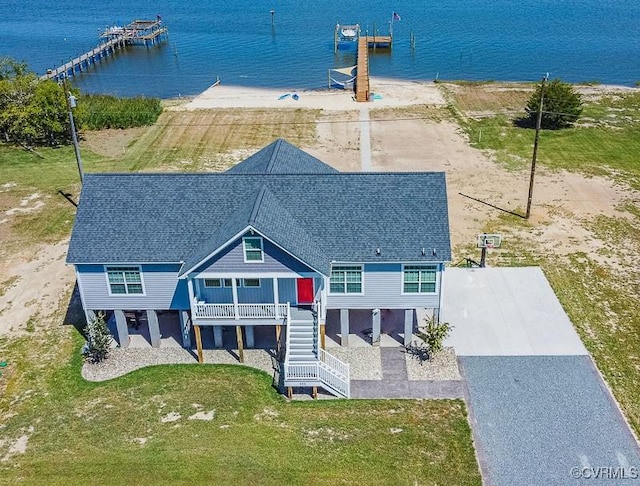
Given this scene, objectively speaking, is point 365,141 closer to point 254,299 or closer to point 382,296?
point 382,296

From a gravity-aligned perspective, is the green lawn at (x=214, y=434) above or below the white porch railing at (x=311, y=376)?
below

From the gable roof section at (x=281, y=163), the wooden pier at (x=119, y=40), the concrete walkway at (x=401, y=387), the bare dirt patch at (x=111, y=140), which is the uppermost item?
the gable roof section at (x=281, y=163)

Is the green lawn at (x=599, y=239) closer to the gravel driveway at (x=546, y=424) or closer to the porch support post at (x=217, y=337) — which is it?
the gravel driveway at (x=546, y=424)

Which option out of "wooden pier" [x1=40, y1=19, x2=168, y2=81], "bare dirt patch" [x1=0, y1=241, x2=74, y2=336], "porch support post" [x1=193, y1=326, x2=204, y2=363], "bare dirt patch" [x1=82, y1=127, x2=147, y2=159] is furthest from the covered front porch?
"wooden pier" [x1=40, y1=19, x2=168, y2=81]

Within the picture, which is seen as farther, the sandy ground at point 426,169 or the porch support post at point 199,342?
the sandy ground at point 426,169

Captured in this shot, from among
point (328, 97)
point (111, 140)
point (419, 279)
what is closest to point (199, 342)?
point (419, 279)

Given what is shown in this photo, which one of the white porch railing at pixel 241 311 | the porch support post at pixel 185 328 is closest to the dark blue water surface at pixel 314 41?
the porch support post at pixel 185 328

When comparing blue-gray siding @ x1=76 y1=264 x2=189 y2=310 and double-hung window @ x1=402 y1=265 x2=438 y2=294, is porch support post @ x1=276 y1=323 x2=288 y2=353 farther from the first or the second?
double-hung window @ x1=402 y1=265 x2=438 y2=294
